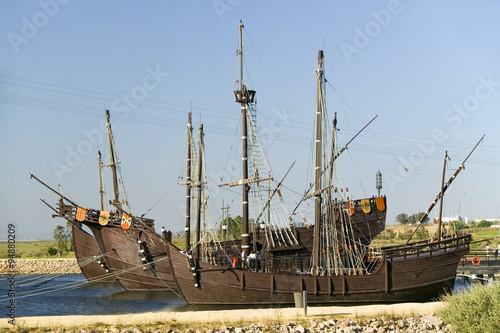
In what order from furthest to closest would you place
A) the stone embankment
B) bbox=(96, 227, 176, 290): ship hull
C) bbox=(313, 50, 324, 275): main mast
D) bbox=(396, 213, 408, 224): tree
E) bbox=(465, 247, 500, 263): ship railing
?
bbox=(396, 213, 408, 224): tree, the stone embankment, bbox=(465, 247, 500, 263): ship railing, bbox=(96, 227, 176, 290): ship hull, bbox=(313, 50, 324, 275): main mast

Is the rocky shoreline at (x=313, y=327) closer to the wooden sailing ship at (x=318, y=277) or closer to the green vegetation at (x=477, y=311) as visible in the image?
the green vegetation at (x=477, y=311)

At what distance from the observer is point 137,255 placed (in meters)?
38.1

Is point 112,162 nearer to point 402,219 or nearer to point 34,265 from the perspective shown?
point 34,265

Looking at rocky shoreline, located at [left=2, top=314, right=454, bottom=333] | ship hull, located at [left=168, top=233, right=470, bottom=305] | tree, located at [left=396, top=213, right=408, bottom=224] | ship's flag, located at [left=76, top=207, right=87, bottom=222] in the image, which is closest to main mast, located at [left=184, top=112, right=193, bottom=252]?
ship's flag, located at [left=76, top=207, right=87, bottom=222]

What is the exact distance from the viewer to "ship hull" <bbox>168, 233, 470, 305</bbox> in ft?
100

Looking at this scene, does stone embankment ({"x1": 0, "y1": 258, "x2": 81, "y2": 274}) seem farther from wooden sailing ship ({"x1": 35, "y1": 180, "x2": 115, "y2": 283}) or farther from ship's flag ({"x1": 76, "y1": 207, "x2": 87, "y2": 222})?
ship's flag ({"x1": 76, "y1": 207, "x2": 87, "y2": 222})

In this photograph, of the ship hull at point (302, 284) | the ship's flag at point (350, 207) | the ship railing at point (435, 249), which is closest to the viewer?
the ship hull at point (302, 284)

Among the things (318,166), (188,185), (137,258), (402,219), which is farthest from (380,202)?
(402,219)

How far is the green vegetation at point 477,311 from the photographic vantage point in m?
20.6

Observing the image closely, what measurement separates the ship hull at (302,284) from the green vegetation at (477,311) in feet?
29.4

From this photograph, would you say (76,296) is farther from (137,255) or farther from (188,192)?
(188,192)

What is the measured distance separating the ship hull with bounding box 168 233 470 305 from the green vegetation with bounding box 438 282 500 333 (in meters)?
8.95

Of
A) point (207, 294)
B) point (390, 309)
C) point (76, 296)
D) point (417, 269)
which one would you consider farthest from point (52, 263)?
point (390, 309)

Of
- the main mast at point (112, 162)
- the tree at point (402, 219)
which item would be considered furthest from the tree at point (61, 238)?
the tree at point (402, 219)
